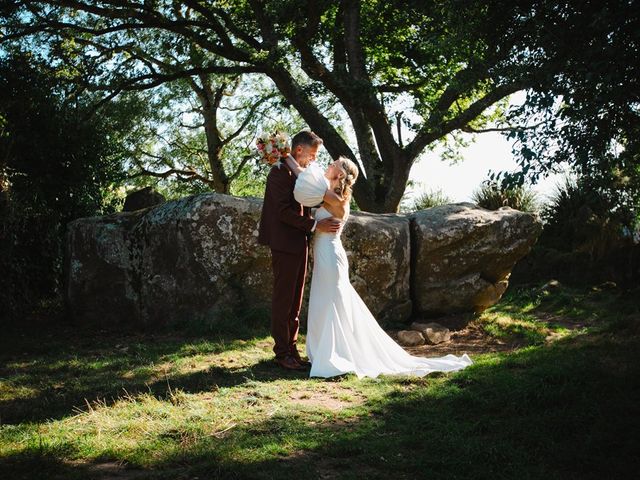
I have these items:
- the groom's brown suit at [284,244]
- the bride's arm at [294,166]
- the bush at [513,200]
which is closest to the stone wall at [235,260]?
the groom's brown suit at [284,244]

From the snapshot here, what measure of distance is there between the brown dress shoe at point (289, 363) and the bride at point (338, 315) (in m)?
0.19

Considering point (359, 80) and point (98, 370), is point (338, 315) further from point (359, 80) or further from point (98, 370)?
point (359, 80)

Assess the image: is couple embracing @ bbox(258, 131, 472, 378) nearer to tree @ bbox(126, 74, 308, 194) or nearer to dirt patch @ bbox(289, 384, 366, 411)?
dirt patch @ bbox(289, 384, 366, 411)

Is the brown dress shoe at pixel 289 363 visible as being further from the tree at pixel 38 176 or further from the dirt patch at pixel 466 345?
the tree at pixel 38 176

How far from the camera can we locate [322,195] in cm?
785

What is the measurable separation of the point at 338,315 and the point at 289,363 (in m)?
0.84

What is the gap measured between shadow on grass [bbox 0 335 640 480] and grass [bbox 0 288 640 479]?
0.04 feet

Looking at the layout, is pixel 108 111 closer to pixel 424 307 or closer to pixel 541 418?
pixel 424 307

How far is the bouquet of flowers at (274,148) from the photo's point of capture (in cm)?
825

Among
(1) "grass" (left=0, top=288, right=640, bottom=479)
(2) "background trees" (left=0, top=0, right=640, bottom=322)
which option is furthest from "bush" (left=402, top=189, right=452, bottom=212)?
(1) "grass" (left=0, top=288, right=640, bottom=479)

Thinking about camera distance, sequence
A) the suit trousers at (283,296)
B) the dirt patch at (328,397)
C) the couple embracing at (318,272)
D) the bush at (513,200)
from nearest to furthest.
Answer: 1. the dirt patch at (328,397)
2. the couple embracing at (318,272)
3. the suit trousers at (283,296)
4. the bush at (513,200)

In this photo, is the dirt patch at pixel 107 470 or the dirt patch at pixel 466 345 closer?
the dirt patch at pixel 107 470

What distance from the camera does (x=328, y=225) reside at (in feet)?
26.5

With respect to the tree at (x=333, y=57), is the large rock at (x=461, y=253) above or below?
below
